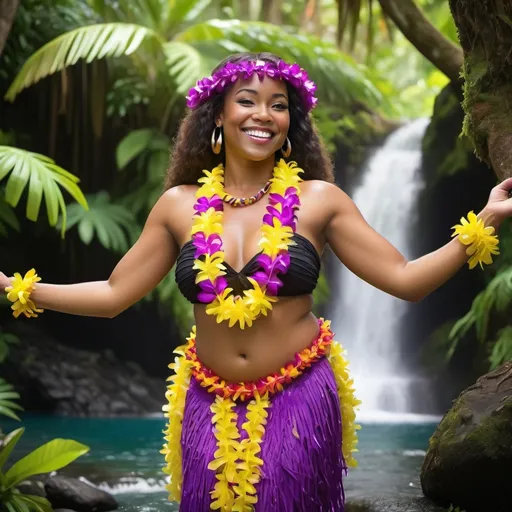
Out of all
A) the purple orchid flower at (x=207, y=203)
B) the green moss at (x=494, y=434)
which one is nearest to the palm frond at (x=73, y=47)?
the green moss at (x=494, y=434)

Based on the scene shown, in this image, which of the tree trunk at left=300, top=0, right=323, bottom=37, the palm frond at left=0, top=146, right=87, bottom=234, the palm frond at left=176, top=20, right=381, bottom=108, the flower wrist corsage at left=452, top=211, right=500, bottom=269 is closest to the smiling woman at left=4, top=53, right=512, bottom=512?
the flower wrist corsage at left=452, top=211, right=500, bottom=269

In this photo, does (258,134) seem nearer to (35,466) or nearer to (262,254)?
(262,254)

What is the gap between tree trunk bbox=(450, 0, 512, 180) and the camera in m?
3.28

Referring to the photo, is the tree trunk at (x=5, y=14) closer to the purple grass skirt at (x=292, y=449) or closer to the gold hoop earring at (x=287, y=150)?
the gold hoop earring at (x=287, y=150)

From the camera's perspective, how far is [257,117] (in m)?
2.50

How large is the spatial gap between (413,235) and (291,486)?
26.0ft

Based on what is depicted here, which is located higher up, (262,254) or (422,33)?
(422,33)

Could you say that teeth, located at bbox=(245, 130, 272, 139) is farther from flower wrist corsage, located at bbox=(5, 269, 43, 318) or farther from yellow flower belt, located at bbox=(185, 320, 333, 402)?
flower wrist corsage, located at bbox=(5, 269, 43, 318)

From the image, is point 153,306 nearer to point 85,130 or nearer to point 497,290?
point 85,130

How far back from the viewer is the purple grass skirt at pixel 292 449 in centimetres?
235

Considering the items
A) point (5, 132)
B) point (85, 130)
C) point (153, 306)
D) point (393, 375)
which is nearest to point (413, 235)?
point (393, 375)

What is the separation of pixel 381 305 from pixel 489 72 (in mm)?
6828

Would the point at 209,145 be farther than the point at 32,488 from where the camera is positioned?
No

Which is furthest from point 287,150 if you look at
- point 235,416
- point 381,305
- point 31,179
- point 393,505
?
point 381,305
